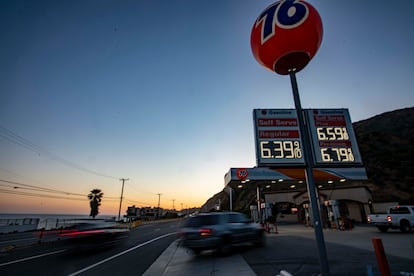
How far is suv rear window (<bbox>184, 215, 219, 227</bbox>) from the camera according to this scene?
8297 millimetres

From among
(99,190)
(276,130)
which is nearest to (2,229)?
(99,190)

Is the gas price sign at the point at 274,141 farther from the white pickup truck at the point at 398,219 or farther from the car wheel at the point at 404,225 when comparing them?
the car wheel at the point at 404,225

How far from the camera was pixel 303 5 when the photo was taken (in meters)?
4.35

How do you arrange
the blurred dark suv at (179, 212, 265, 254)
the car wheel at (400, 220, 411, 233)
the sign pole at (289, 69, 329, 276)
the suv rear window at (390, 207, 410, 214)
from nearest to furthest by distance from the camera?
the sign pole at (289, 69, 329, 276) < the blurred dark suv at (179, 212, 265, 254) < the car wheel at (400, 220, 411, 233) < the suv rear window at (390, 207, 410, 214)

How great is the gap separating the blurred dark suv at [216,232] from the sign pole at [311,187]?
179 inches

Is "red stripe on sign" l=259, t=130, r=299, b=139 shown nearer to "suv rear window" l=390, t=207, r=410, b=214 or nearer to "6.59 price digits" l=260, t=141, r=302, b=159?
"6.59 price digits" l=260, t=141, r=302, b=159

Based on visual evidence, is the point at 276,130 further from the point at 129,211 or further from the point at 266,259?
the point at 129,211

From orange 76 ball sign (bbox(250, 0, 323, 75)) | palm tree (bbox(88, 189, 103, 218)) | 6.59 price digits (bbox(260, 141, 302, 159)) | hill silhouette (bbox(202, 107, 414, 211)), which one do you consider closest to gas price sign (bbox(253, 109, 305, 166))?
6.59 price digits (bbox(260, 141, 302, 159))

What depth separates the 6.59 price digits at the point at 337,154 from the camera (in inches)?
322

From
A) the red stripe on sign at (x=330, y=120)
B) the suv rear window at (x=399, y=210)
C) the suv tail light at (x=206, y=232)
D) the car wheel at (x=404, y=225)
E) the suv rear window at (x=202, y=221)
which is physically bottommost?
the car wheel at (x=404, y=225)

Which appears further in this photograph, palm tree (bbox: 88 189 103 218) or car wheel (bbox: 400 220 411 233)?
palm tree (bbox: 88 189 103 218)

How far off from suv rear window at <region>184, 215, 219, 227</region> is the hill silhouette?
117ft

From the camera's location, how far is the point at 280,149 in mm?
8297

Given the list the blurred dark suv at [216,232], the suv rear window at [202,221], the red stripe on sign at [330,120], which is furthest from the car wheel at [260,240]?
the red stripe on sign at [330,120]
